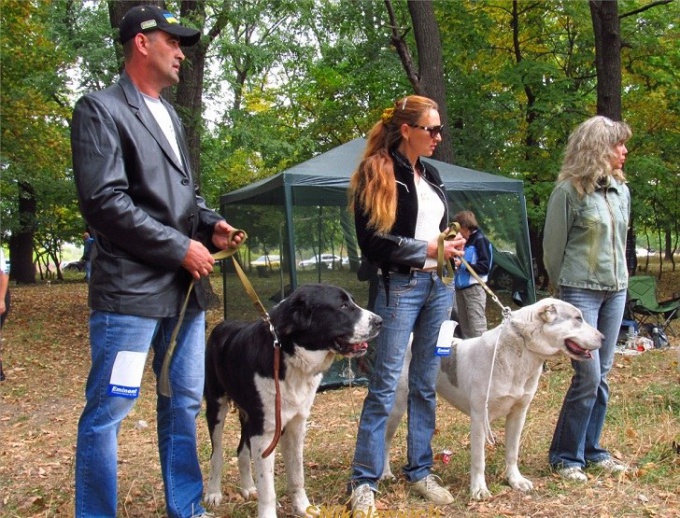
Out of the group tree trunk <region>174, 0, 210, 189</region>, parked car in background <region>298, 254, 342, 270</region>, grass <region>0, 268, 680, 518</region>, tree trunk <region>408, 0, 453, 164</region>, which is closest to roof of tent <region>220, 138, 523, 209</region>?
parked car in background <region>298, 254, 342, 270</region>

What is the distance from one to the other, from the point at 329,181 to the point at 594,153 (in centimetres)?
409

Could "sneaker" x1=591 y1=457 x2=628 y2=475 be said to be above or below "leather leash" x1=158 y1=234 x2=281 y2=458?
below

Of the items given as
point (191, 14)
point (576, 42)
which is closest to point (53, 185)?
point (191, 14)

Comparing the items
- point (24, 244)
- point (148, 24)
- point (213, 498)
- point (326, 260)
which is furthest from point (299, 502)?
point (24, 244)

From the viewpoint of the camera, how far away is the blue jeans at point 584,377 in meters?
3.89

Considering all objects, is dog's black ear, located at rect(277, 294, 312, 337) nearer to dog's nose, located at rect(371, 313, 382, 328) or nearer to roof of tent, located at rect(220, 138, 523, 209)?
dog's nose, located at rect(371, 313, 382, 328)

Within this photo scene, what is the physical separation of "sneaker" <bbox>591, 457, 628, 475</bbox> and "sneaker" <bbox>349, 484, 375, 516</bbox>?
1.48 metres

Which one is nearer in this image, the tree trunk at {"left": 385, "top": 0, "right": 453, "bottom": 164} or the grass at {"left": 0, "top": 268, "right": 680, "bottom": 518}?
the grass at {"left": 0, "top": 268, "right": 680, "bottom": 518}

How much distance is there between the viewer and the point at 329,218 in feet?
26.9

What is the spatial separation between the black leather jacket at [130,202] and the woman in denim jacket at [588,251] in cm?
217

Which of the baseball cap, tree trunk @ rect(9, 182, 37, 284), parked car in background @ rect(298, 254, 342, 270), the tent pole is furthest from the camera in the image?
tree trunk @ rect(9, 182, 37, 284)

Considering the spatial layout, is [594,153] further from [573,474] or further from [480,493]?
[480,493]

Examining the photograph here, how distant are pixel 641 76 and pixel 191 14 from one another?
30.7 ft

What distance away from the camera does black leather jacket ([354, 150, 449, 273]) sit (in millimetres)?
3371
